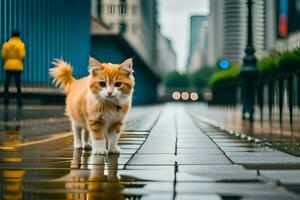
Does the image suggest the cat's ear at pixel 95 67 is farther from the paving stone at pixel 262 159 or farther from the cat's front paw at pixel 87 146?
the paving stone at pixel 262 159

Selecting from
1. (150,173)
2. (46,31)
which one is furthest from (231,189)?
(46,31)

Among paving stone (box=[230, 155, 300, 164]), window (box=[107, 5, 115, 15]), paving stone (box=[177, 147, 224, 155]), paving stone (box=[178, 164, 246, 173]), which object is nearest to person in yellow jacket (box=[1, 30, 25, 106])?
paving stone (box=[177, 147, 224, 155])

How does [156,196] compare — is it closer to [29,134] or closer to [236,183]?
[236,183]

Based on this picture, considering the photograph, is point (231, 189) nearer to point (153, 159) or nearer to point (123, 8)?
point (153, 159)

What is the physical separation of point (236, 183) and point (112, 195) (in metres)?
1.15

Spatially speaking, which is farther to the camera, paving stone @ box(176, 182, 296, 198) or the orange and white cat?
the orange and white cat

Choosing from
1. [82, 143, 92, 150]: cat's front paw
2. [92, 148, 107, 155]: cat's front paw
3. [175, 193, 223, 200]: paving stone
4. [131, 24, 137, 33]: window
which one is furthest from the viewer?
[131, 24, 137, 33]: window

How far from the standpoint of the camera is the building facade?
2941 cm

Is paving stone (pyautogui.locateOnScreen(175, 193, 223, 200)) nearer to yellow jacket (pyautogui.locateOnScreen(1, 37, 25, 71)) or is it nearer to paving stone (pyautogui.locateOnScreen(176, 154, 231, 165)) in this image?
paving stone (pyautogui.locateOnScreen(176, 154, 231, 165))

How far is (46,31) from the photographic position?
3572cm

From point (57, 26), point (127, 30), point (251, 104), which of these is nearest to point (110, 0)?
point (127, 30)

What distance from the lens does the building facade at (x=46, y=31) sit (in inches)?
1158

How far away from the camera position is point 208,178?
5777 mm

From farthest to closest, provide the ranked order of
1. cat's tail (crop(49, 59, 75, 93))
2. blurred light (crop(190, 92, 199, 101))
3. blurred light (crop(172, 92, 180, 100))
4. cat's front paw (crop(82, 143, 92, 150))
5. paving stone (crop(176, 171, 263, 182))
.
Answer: blurred light (crop(172, 92, 180, 100))
blurred light (crop(190, 92, 199, 101))
cat's tail (crop(49, 59, 75, 93))
cat's front paw (crop(82, 143, 92, 150))
paving stone (crop(176, 171, 263, 182))
